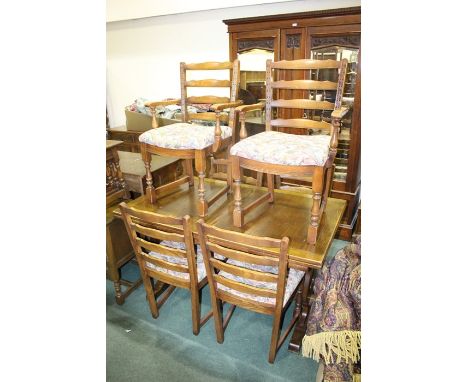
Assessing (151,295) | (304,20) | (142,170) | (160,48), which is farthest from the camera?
(160,48)

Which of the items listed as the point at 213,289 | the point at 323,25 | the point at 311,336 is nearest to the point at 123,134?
the point at 323,25

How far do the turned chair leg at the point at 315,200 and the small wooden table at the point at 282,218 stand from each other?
42 mm

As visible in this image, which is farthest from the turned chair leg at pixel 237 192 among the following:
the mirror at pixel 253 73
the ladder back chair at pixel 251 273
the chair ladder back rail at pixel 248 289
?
the mirror at pixel 253 73

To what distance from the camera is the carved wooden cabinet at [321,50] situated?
2.25 meters

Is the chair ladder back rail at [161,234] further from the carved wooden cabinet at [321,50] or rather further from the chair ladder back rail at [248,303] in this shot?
the carved wooden cabinet at [321,50]

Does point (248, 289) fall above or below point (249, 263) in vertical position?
below

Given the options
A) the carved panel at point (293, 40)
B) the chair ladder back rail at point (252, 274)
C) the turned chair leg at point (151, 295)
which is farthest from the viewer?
the carved panel at point (293, 40)

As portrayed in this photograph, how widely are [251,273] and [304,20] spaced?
199 cm

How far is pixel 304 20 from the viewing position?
7.73 feet

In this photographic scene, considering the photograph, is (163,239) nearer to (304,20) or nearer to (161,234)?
(161,234)

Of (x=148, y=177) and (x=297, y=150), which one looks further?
(x=148, y=177)

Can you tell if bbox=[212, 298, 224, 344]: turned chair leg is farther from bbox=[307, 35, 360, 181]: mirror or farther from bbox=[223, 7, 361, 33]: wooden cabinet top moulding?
bbox=[223, 7, 361, 33]: wooden cabinet top moulding

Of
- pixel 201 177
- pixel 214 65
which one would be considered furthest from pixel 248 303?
pixel 214 65

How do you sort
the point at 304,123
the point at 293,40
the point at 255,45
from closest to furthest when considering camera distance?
the point at 304,123
the point at 293,40
the point at 255,45
